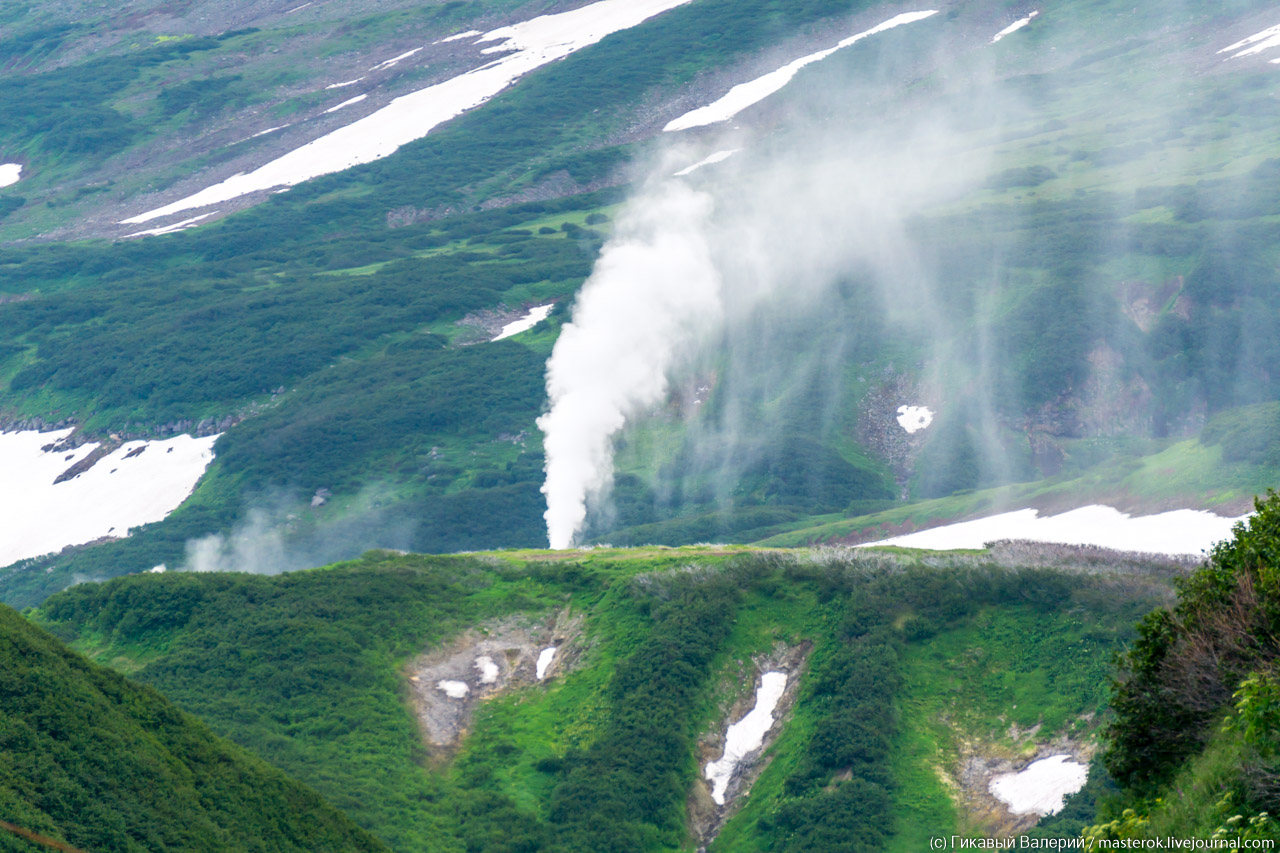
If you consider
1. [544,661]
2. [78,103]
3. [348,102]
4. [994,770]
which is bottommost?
[348,102]

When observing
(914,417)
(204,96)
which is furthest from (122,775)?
(204,96)

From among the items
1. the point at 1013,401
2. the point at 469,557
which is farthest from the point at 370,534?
the point at 1013,401

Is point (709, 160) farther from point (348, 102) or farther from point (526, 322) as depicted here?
point (348, 102)

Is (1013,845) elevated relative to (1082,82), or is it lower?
elevated

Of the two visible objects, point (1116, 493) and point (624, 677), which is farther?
point (1116, 493)

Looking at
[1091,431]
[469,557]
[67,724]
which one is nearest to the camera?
[67,724]

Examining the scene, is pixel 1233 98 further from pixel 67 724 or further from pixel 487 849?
pixel 67 724
